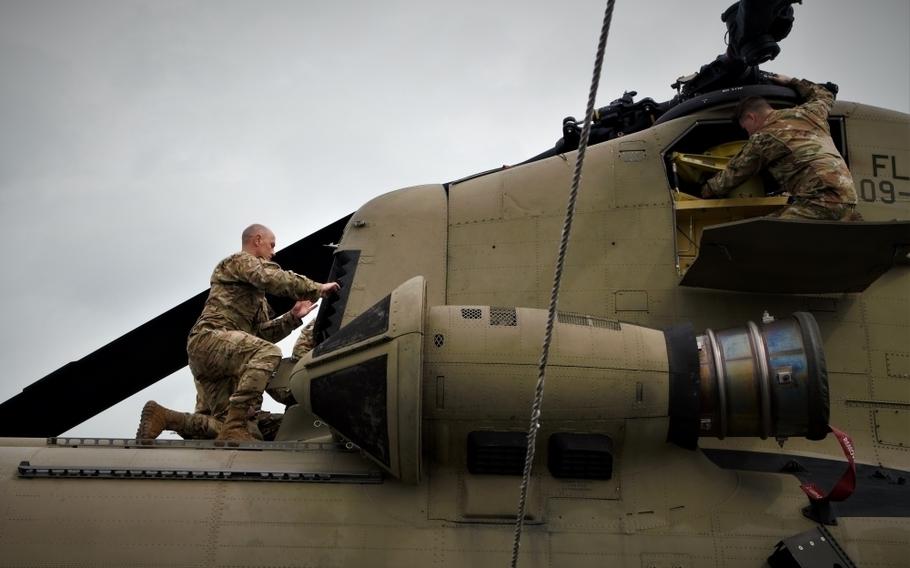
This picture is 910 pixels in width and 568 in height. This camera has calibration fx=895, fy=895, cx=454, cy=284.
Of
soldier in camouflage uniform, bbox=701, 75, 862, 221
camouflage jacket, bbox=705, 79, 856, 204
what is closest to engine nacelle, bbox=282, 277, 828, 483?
soldier in camouflage uniform, bbox=701, 75, 862, 221

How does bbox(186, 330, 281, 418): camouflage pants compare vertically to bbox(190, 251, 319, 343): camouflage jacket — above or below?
below

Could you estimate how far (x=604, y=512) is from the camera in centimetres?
525

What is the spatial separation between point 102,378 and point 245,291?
7.17 feet

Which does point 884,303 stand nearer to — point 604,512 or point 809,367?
point 809,367

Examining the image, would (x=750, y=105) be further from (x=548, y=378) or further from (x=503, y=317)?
(x=548, y=378)

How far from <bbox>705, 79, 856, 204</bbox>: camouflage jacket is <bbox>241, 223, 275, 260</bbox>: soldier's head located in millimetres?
3399

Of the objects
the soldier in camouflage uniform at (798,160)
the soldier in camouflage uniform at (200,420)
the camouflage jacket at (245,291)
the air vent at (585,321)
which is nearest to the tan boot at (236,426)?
the soldier in camouflage uniform at (200,420)

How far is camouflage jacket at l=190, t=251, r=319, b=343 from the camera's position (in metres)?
6.66

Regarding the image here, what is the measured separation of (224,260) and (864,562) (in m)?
4.84

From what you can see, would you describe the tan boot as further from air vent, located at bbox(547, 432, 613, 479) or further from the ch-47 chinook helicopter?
air vent, located at bbox(547, 432, 613, 479)

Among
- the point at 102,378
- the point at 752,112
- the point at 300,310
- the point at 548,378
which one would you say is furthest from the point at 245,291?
the point at 752,112

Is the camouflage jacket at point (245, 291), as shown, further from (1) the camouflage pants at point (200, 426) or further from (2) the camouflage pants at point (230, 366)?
(1) the camouflage pants at point (200, 426)

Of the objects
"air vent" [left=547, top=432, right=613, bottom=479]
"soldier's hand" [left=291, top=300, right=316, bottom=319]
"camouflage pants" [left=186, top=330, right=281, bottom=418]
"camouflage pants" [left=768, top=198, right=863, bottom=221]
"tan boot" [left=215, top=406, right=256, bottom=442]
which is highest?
"camouflage pants" [left=768, top=198, right=863, bottom=221]

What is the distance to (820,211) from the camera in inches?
230
